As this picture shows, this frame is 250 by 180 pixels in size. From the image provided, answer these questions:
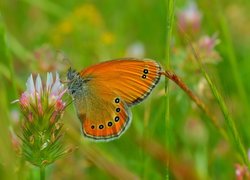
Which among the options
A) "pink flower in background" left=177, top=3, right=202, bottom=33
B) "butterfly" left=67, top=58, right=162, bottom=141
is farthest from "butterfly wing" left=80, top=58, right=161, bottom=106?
"pink flower in background" left=177, top=3, right=202, bottom=33

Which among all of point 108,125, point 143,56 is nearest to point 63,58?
point 108,125

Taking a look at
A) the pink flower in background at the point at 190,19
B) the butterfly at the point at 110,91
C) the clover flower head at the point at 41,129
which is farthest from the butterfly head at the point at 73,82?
the pink flower in background at the point at 190,19

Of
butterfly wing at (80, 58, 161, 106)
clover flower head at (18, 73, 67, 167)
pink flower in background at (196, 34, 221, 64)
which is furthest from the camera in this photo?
pink flower in background at (196, 34, 221, 64)

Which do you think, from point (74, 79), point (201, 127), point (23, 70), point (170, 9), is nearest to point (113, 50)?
point (23, 70)

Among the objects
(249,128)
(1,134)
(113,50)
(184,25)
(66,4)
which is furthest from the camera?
(66,4)

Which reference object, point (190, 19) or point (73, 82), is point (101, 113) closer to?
point (73, 82)

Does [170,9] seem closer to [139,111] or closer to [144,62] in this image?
[144,62]

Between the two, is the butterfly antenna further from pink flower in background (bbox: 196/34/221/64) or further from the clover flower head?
the clover flower head
